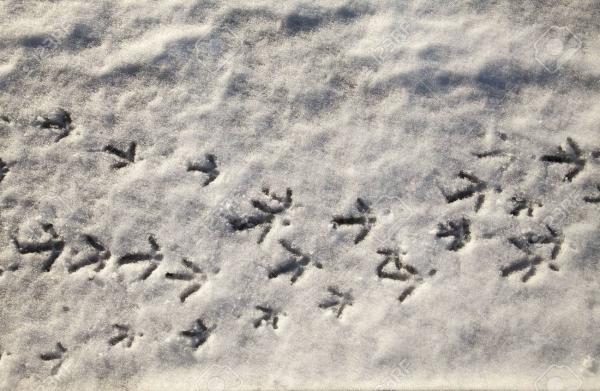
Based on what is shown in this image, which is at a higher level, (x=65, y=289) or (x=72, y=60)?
(x=72, y=60)

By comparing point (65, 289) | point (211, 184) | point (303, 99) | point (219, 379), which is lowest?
point (219, 379)

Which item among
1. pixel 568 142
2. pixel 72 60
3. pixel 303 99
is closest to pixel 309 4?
pixel 303 99

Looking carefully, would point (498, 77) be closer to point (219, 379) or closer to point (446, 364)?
point (446, 364)

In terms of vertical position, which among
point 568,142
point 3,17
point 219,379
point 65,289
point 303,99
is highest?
point 3,17

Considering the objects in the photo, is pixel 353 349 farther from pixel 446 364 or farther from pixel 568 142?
pixel 568 142

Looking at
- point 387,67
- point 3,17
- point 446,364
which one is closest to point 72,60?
point 3,17

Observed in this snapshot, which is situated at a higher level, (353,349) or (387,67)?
(387,67)
